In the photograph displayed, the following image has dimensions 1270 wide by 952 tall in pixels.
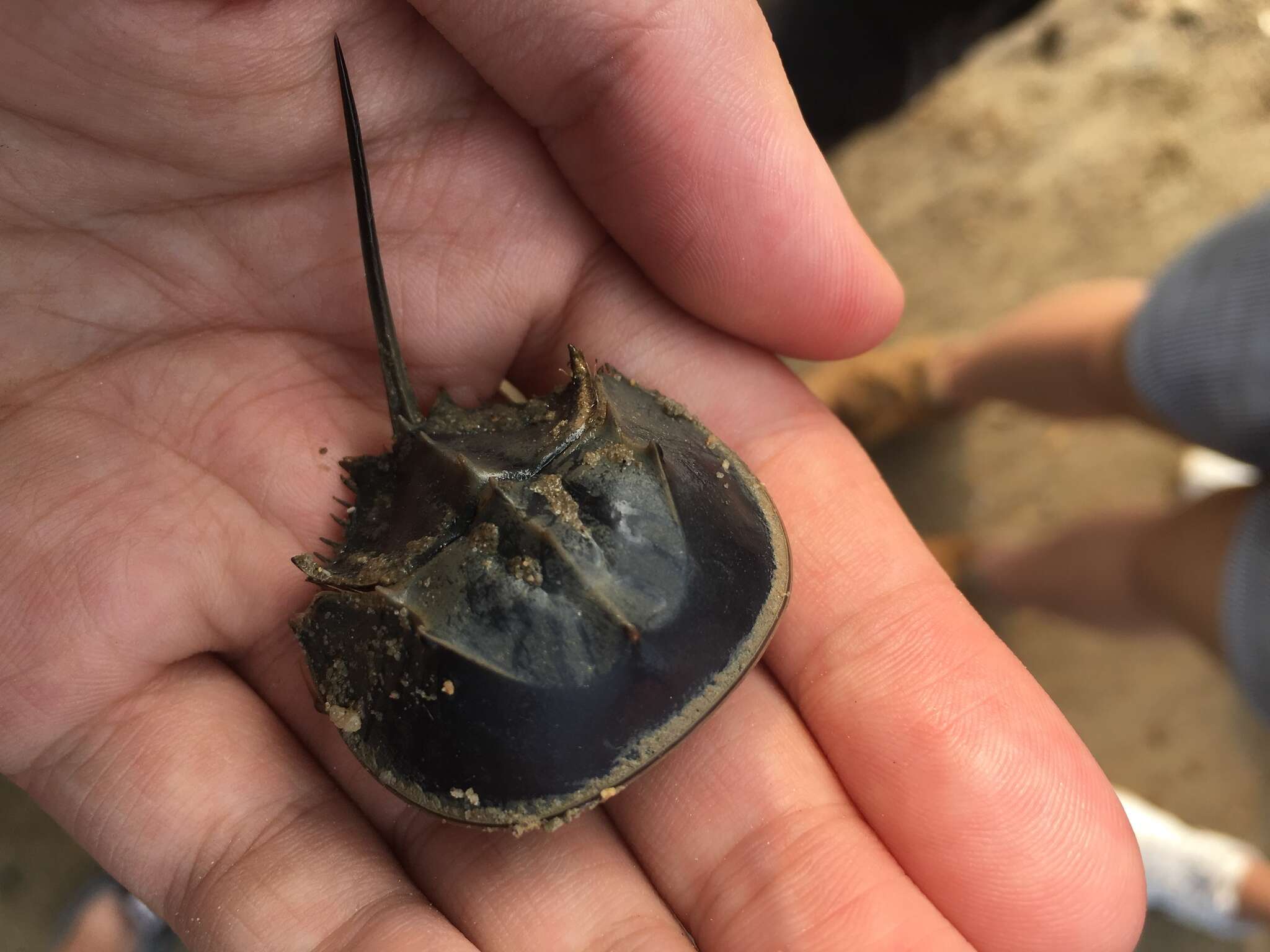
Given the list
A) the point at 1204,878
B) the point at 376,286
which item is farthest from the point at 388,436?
the point at 1204,878

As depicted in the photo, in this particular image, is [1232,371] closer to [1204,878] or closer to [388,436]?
[1204,878]

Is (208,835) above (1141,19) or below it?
above

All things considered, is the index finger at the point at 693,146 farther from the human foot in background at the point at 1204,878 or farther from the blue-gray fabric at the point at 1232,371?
the human foot in background at the point at 1204,878

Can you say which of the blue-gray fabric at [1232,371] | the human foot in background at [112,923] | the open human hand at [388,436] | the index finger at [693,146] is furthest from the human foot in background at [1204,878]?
the human foot in background at [112,923]

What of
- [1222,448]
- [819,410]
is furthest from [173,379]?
[1222,448]

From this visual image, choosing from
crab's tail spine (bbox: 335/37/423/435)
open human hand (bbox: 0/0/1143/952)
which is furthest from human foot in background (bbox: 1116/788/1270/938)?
crab's tail spine (bbox: 335/37/423/435)

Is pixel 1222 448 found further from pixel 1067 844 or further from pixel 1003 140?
pixel 1003 140
